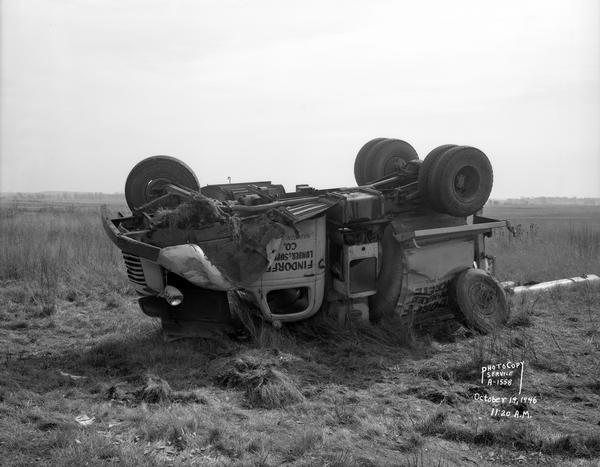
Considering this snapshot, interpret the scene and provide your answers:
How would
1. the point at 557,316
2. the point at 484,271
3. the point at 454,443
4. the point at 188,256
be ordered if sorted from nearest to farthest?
the point at 454,443, the point at 188,256, the point at 484,271, the point at 557,316

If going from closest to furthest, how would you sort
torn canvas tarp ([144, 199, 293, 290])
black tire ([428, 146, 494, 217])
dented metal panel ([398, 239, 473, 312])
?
torn canvas tarp ([144, 199, 293, 290]) < black tire ([428, 146, 494, 217]) < dented metal panel ([398, 239, 473, 312])

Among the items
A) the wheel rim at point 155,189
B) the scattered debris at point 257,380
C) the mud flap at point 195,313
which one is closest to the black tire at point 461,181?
the mud flap at point 195,313

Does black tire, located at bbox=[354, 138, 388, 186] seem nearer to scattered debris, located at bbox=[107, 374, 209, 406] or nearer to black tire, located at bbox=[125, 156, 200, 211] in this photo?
black tire, located at bbox=[125, 156, 200, 211]

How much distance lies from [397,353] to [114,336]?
3.06 meters

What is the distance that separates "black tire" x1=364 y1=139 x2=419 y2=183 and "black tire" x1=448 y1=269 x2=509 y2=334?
71.8 inches

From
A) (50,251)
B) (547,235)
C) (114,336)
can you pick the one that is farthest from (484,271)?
(547,235)

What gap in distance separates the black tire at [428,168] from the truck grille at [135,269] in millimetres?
3240

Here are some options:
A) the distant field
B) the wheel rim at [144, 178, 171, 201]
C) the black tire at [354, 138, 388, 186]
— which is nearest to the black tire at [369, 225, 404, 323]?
the black tire at [354, 138, 388, 186]

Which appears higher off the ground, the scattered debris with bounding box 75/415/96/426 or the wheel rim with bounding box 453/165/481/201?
the wheel rim with bounding box 453/165/481/201

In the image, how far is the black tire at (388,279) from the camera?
6.70m

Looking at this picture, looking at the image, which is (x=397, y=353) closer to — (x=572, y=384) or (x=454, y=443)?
(x=572, y=384)

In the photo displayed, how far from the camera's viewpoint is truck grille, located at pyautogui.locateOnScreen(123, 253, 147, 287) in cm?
570

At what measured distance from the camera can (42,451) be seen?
354 centimetres

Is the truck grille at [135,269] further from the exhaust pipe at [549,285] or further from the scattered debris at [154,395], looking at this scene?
the exhaust pipe at [549,285]
